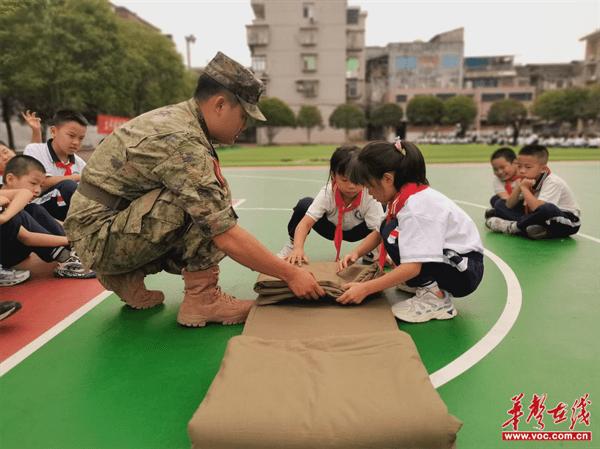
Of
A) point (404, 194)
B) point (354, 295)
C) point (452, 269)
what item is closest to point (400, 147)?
point (404, 194)

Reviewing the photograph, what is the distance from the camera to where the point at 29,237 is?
10.3 ft

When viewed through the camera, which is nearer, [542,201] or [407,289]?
[407,289]

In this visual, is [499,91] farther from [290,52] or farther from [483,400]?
[483,400]

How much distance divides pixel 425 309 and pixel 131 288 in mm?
1584

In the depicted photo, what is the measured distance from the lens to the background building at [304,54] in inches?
1924

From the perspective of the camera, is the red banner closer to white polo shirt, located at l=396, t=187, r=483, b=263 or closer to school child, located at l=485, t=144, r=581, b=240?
school child, located at l=485, t=144, r=581, b=240

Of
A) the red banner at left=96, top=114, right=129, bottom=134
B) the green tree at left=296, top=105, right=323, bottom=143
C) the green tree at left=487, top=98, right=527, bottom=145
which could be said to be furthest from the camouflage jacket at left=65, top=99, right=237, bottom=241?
the green tree at left=487, top=98, right=527, bottom=145

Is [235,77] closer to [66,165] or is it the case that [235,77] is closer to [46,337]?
[46,337]

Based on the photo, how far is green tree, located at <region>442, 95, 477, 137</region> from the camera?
47188 mm

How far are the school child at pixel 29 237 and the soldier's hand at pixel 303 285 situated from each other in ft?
5.57

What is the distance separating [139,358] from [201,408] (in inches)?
30.2

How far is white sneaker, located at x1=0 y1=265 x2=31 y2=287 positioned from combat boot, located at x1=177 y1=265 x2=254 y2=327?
1.42 metres

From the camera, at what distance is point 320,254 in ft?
12.6

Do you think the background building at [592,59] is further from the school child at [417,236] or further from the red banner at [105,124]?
the school child at [417,236]
